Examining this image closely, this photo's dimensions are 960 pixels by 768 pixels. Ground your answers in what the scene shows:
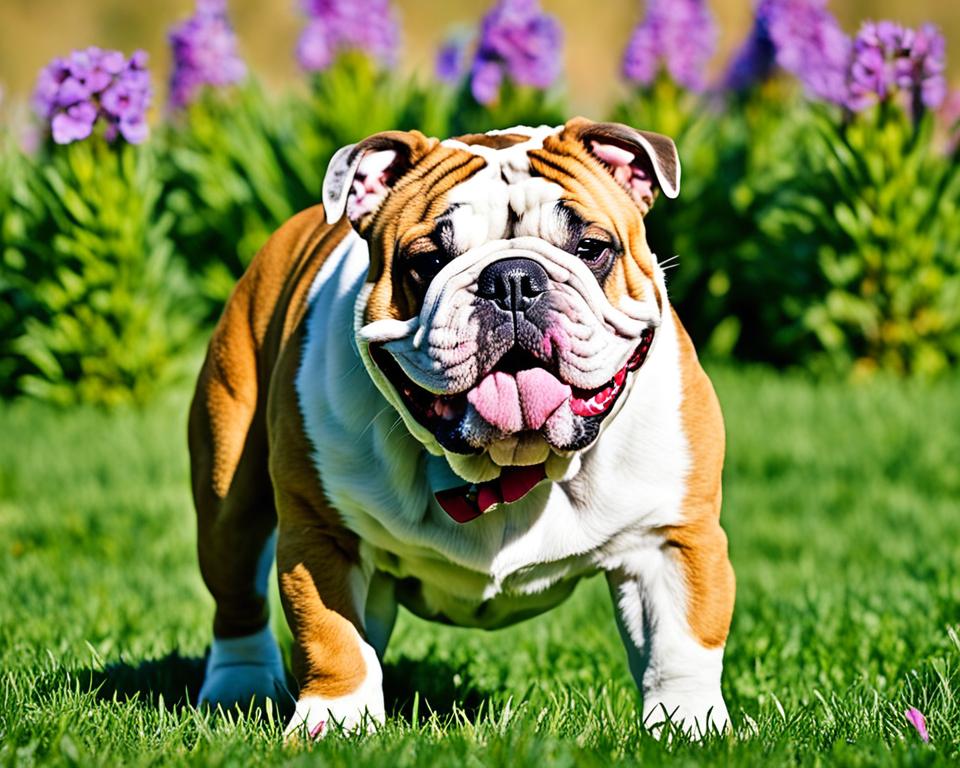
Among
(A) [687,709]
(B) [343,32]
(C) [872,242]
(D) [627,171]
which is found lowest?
(C) [872,242]

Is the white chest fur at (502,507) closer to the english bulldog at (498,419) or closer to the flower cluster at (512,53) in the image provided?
the english bulldog at (498,419)

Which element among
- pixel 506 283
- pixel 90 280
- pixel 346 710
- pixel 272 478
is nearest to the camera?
pixel 506 283

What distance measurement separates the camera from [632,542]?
10.6ft

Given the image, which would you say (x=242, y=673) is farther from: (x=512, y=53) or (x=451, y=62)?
(x=451, y=62)

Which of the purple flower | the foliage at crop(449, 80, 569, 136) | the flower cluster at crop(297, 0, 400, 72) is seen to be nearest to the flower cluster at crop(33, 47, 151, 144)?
the foliage at crop(449, 80, 569, 136)

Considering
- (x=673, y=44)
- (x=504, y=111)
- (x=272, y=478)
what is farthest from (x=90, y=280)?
(x=272, y=478)

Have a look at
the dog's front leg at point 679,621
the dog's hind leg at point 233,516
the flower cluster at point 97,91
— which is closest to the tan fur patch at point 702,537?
the dog's front leg at point 679,621

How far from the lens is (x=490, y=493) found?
309 centimetres

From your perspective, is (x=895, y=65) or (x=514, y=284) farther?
(x=895, y=65)

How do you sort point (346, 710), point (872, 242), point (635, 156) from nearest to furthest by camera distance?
point (346, 710), point (635, 156), point (872, 242)

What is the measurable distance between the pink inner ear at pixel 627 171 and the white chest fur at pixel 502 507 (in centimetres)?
31

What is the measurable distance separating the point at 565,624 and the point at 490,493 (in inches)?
74.8

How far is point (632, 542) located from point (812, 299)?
5462 mm

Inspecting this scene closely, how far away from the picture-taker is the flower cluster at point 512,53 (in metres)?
8.52
